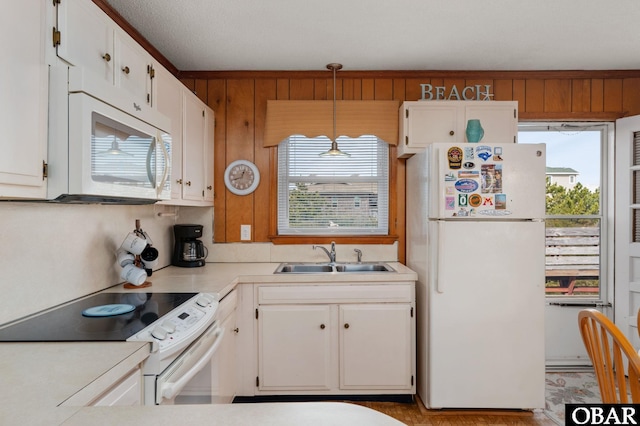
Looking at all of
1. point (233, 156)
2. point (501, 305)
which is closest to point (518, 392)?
point (501, 305)

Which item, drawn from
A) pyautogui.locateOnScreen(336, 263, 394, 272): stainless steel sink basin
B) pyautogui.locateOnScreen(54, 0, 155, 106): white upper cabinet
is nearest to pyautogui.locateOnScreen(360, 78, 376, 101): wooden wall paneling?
pyautogui.locateOnScreen(336, 263, 394, 272): stainless steel sink basin

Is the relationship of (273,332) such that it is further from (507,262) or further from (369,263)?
(507,262)

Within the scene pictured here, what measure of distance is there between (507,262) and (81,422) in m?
2.29

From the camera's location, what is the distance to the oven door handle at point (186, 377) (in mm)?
1292

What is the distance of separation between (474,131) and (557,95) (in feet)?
3.33

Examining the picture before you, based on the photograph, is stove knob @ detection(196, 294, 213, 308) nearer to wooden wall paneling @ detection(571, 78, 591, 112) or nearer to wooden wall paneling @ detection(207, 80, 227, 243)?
wooden wall paneling @ detection(207, 80, 227, 243)

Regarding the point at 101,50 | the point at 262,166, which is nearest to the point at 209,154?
the point at 262,166

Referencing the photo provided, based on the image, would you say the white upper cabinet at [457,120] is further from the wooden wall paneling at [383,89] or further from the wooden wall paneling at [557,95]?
the wooden wall paneling at [557,95]

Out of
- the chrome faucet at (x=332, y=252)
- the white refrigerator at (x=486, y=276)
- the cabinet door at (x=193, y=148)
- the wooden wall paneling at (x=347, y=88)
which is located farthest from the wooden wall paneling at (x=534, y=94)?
the cabinet door at (x=193, y=148)

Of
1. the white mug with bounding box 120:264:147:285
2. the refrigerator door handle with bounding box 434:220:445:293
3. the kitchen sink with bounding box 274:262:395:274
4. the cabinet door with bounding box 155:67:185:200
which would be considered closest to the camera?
the white mug with bounding box 120:264:147:285

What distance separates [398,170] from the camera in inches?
121

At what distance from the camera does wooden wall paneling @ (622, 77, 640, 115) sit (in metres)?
3.03

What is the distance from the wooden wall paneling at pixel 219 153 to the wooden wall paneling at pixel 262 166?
10.4 inches

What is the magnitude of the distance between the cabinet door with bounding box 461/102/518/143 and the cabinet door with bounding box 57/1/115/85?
2302 mm
